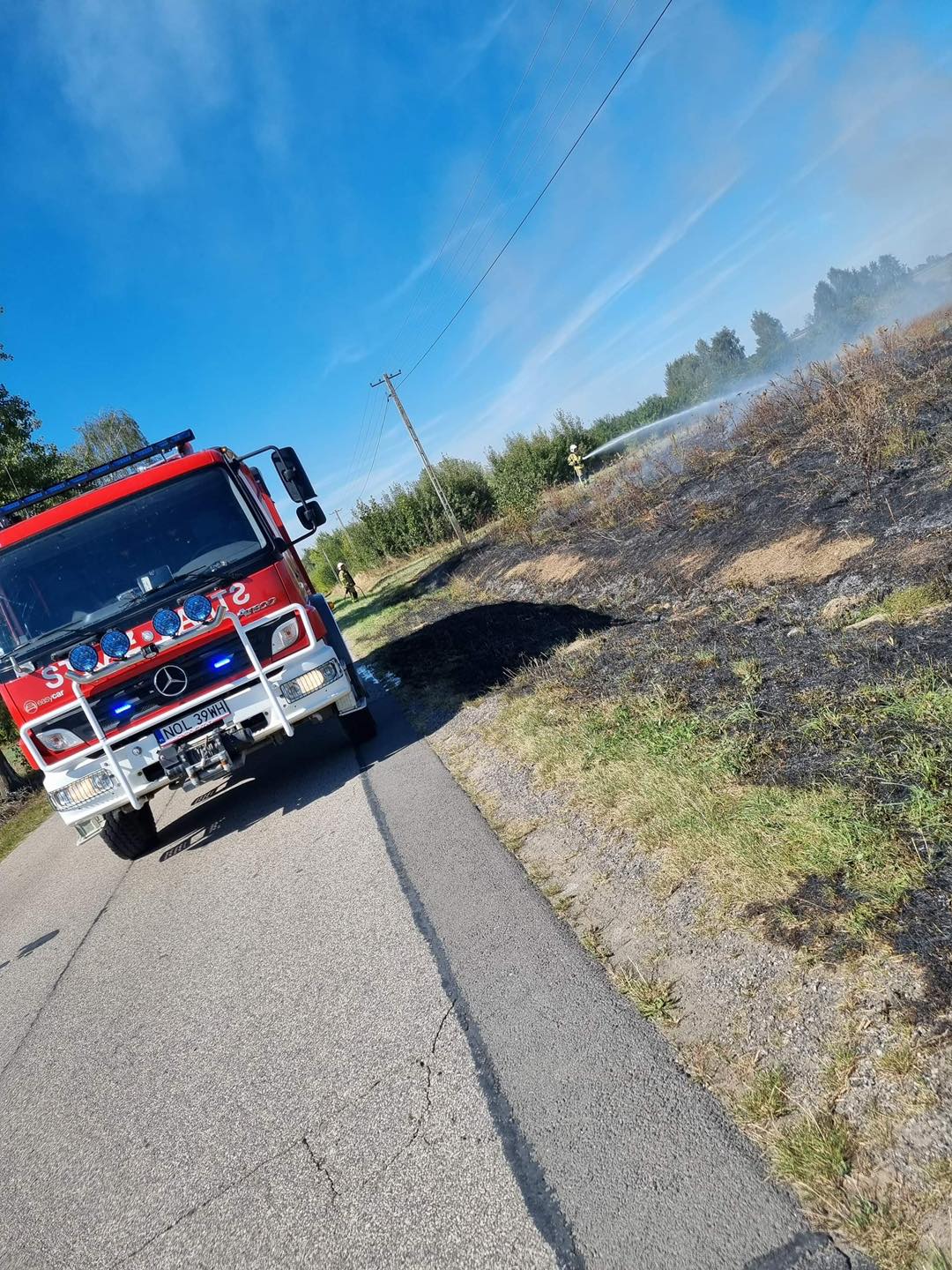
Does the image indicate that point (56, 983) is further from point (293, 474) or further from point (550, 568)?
point (550, 568)

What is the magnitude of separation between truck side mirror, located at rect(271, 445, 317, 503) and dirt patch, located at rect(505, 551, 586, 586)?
5436 millimetres

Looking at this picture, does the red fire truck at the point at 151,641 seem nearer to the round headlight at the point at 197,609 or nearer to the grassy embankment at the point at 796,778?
the round headlight at the point at 197,609

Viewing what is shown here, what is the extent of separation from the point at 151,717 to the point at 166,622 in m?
0.77

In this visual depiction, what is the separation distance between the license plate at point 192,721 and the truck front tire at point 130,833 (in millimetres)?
936

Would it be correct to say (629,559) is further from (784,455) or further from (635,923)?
(635,923)

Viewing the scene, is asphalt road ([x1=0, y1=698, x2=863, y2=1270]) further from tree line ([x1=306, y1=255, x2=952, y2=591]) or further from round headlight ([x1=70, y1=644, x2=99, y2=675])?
tree line ([x1=306, y1=255, x2=952, y2=591])

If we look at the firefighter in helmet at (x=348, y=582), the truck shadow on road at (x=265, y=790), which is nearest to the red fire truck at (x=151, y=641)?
the truck shadow on road at (x=265, y=790)

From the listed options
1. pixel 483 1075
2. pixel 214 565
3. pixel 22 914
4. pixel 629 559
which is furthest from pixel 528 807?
pixel 629 559

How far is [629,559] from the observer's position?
10211 millimetres

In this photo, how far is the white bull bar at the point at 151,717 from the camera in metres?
5.76

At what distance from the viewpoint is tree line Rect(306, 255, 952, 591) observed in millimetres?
24453

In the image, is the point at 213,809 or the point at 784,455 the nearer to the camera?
the point at 213,809

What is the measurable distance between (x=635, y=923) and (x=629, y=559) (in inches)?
296

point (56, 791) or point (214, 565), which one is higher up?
point (214, 565)
